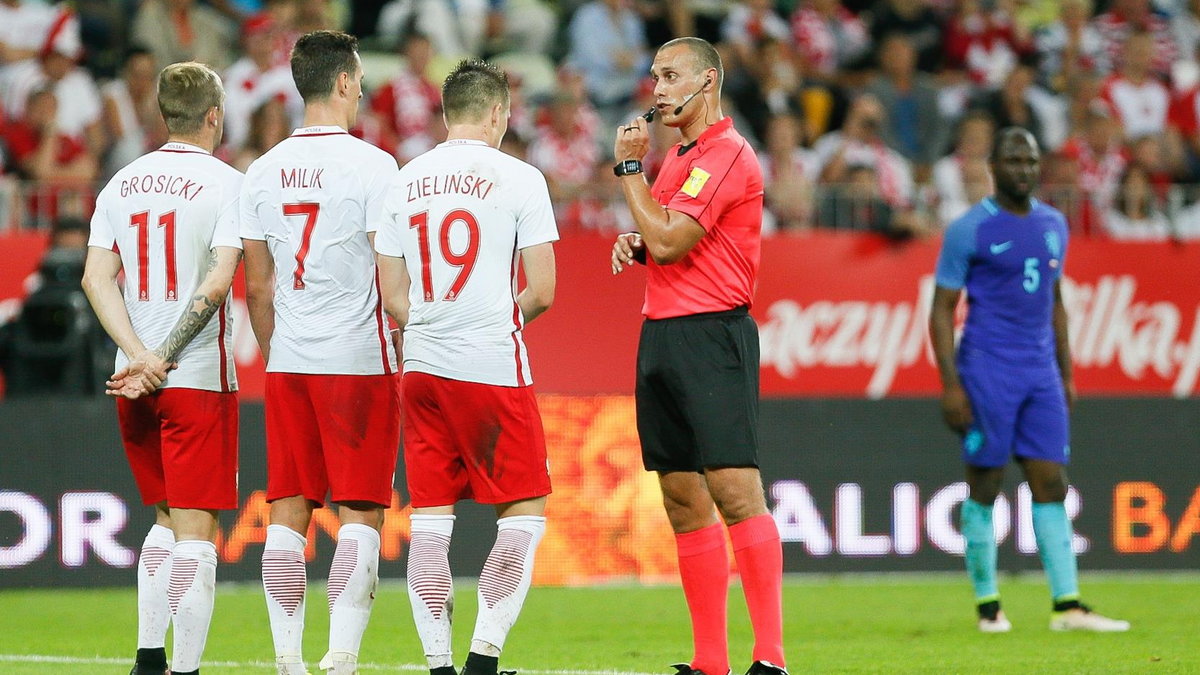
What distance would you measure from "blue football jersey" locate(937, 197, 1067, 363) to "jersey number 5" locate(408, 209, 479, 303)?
3403 mm

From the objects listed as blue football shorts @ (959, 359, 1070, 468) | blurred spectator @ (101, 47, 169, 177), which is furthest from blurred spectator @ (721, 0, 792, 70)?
blue football shorts @ (959, 359, 1070, 468)

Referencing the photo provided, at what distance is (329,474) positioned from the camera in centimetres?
633

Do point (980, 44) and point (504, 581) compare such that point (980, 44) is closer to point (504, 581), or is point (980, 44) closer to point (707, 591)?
point (707, 591)

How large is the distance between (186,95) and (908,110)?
9.86 metres

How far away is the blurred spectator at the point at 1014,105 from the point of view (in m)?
15.3

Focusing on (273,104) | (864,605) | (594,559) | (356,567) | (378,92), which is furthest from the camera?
(378,92)

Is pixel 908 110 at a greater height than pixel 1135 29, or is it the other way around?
pixel 1135 29

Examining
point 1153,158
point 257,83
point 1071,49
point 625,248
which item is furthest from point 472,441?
point 1071,49

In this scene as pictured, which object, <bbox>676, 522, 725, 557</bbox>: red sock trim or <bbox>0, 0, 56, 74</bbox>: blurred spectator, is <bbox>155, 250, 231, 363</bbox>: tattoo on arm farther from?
<bbox>0, 0, 56, 74</bbox>: blurred spectator

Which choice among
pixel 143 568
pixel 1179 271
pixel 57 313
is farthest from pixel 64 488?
pixel 1179 271

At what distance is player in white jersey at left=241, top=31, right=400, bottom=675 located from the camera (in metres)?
6.30

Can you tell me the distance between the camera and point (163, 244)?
6500mm

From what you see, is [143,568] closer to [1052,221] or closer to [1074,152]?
[1052,221]

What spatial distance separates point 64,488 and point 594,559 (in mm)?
3318
